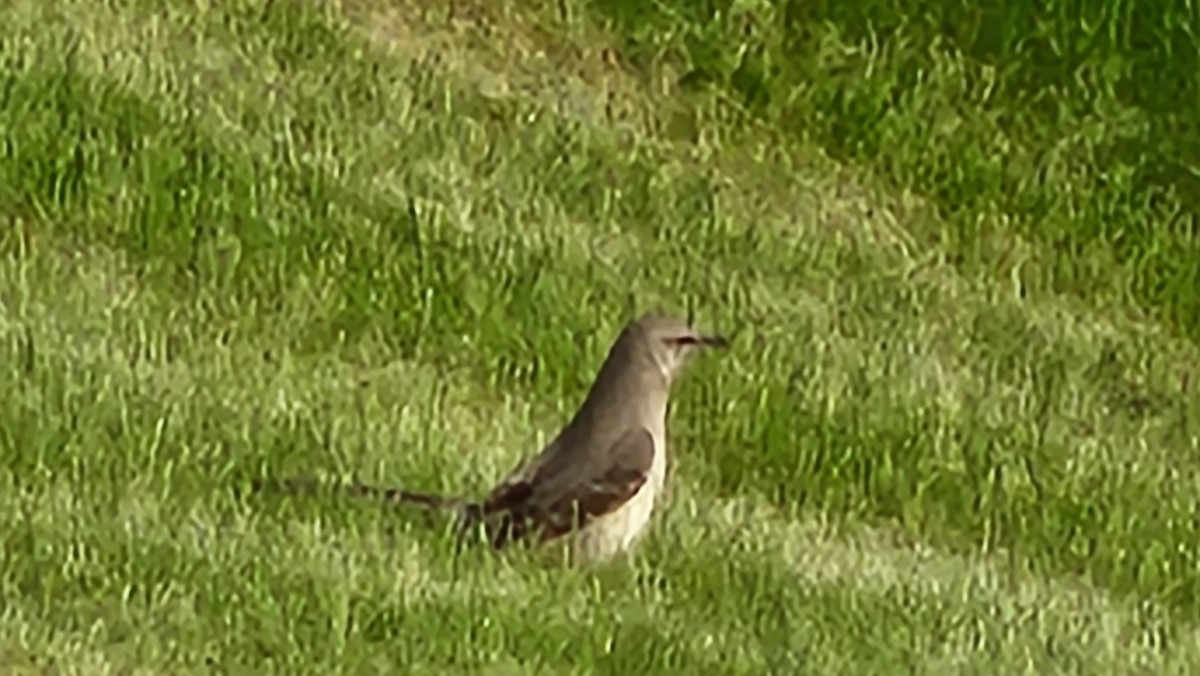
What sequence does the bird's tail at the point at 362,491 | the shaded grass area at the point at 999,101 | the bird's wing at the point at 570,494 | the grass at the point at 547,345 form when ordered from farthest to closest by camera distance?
1. the shaded grass area at the point at 999,101
2. the bird's tail at the point at 362,491
3. the bird's wing at the point at 570,494
4. the grass at the point at 547,345

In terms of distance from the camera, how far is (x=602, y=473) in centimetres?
921

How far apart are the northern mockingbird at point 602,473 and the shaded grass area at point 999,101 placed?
361cm

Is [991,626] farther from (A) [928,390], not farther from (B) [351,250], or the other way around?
(B) [351,250]

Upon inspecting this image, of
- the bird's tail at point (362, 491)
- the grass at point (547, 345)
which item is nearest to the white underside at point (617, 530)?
the grass at point (547, 345)

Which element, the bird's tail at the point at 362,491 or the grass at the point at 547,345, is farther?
the bird's tail at the point at 362,491

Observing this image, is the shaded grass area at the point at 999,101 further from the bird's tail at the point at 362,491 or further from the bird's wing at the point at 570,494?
the bird's tail at the point at 362,491

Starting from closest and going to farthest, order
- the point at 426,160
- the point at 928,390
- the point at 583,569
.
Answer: the point at 583,569 → the point at 928,390 → the point at 426,160

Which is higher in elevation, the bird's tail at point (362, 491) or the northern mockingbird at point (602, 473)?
the northern mockingbird at point (602, 473)

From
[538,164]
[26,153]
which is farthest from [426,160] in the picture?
[26,153]

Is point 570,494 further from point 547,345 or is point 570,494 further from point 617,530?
point 547,345

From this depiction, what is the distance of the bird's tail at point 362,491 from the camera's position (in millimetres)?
9266

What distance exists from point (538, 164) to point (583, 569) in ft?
12.9

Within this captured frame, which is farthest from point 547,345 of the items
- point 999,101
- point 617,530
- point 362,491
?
point 999,101

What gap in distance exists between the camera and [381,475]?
957cm
